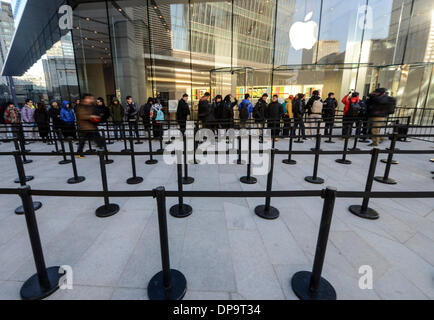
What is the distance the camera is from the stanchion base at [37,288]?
7.35 ft

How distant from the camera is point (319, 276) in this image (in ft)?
7.33

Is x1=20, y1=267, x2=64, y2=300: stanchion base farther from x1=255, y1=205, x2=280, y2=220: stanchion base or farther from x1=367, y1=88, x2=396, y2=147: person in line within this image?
x1=367, y1=88, x2=396, y2=147: person in line

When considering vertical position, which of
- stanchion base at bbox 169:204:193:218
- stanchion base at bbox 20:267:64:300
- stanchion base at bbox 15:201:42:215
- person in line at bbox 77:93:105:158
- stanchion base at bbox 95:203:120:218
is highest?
person in line at bbox 77:93:105:158

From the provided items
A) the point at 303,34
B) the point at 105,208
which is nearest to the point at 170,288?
the point at 105,208

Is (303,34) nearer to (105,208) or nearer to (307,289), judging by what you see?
(105,208)

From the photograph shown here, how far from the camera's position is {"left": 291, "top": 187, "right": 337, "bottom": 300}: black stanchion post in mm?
2021

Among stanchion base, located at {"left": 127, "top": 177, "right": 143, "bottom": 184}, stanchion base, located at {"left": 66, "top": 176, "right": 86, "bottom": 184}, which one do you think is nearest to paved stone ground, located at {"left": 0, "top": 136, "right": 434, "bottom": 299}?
stanchion base, located at {"left": 127, "top": 177, "right": 143, "bottom": 184}

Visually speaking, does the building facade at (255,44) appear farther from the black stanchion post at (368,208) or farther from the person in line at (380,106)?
the black stanchion post at (368,208)

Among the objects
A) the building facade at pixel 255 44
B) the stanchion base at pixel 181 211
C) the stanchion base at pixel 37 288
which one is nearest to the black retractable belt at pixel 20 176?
the stanchion base at pixel 37 288

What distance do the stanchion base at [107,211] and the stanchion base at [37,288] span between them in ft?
4.31

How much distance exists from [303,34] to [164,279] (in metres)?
17.2

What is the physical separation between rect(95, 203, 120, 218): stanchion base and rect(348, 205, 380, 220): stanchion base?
426cm
